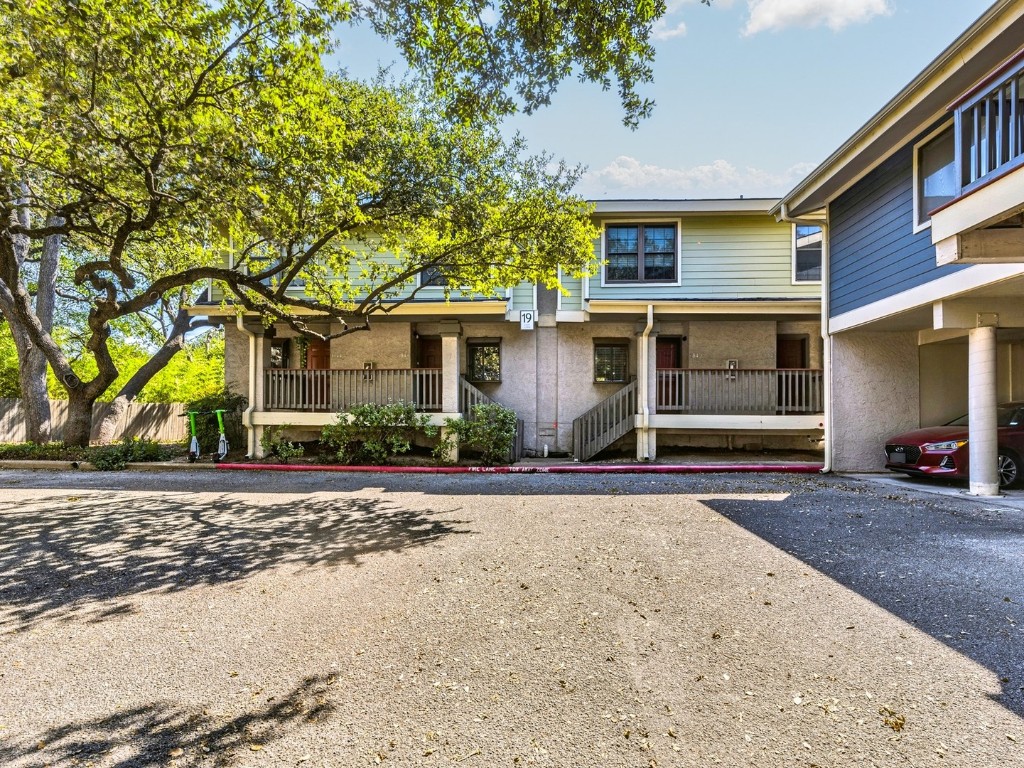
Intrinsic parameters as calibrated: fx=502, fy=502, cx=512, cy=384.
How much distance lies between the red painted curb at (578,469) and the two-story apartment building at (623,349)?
1024 mm

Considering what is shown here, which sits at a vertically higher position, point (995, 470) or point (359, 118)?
point (359, 118)

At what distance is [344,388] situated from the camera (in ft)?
37.7

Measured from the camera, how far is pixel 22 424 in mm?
15391

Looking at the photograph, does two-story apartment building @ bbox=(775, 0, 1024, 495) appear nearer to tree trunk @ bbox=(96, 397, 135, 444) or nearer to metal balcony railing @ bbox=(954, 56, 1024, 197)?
metal balcony railing @ bbox=(954, 56, 1024, 197)

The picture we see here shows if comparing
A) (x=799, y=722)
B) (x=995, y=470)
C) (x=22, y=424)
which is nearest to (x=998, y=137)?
(x=995, y=470)

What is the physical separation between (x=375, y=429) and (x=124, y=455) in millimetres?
5396

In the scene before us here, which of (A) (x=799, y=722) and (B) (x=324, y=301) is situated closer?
(A) (x=799, y=722)

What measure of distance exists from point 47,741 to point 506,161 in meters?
8.82

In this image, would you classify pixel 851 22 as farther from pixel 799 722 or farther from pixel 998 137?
pixel 799 722

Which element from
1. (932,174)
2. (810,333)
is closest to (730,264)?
(810,333)

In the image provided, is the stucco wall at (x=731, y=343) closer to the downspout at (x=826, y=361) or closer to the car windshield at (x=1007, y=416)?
the downspout at (x=826, y=361)

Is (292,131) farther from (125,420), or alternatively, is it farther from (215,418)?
(125,420)

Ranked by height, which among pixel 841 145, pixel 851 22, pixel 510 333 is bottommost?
pixel 510 333

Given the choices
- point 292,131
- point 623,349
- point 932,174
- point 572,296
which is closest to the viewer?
point 292,131
